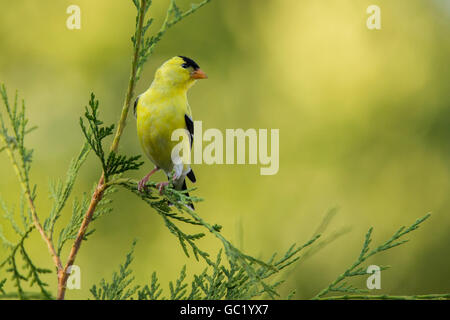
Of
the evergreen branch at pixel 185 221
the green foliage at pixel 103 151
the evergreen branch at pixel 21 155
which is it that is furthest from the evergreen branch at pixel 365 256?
the evergreen branch at pixel 21 155

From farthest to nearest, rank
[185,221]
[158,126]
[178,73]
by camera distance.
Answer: [178,73], [158,126], [185,221]

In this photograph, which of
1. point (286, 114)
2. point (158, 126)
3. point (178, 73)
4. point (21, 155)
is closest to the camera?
point (21, 155)

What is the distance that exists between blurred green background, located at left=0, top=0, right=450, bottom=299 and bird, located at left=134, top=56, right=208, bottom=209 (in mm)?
2677

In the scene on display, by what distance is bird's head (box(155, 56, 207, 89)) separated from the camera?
3.00 meters

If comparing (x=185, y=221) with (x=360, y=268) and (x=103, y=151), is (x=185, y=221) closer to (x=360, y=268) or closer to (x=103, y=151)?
(x=103, y=151)

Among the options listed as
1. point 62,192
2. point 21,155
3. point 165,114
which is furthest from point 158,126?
point 21,155

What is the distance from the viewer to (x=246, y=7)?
757cm

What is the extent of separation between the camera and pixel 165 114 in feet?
9.11

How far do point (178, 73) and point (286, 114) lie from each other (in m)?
4.37

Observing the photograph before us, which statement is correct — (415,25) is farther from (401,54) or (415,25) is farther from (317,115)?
(317,115)

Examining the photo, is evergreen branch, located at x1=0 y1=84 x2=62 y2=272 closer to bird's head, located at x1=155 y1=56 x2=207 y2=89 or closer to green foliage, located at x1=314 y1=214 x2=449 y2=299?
green foliage, located at x1=314 y1=214 x2=449 y2=299

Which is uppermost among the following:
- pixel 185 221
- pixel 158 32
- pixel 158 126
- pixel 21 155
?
pixel 158 32

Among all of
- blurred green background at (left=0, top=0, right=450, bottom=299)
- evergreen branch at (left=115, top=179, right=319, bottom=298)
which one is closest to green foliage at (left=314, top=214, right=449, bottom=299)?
evergreen branch at (left=115, top=179, right=319, bottom=298)
